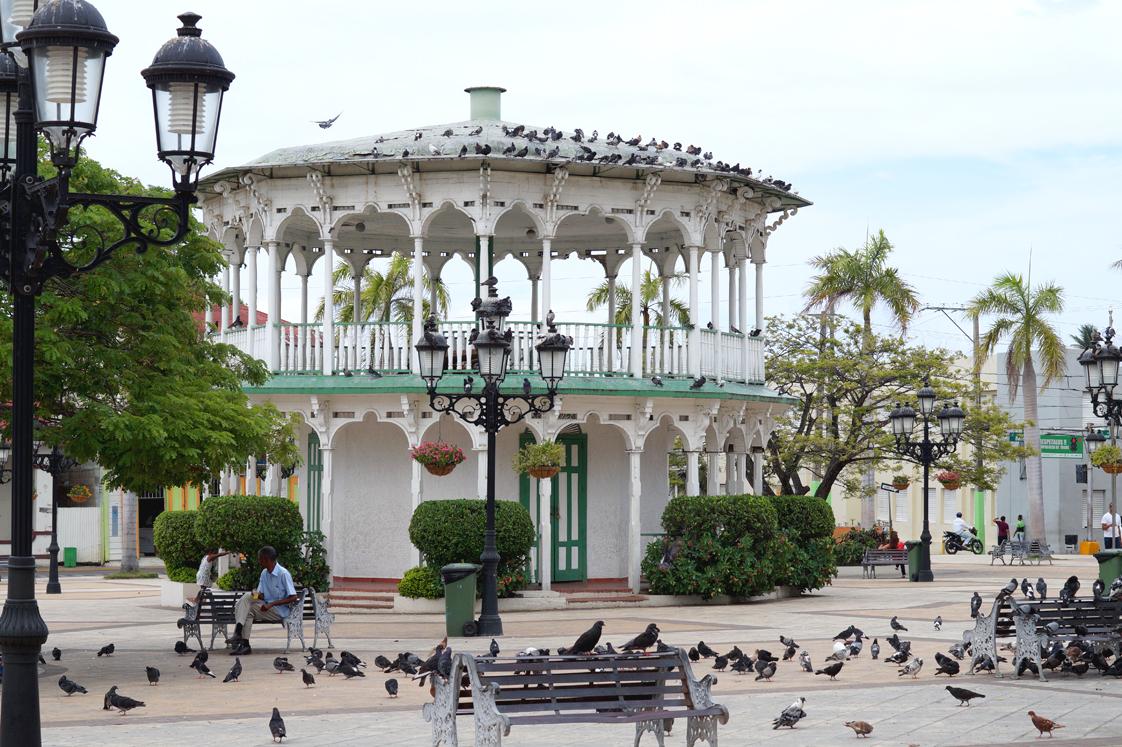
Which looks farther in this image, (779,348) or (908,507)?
(908,507)

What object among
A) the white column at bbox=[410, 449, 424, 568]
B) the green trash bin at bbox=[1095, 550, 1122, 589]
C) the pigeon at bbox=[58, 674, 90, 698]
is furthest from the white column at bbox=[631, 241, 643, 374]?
the pigeon at bbox=[58, 674, 90, 698]

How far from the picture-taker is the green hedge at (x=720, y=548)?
75.0 ft

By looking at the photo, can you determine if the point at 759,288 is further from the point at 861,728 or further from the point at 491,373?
the point at 861,728

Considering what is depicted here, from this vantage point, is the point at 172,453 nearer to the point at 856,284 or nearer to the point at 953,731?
the point at 953,731

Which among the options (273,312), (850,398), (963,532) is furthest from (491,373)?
(963,532)

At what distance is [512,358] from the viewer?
77.3ft

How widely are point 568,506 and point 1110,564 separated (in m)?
9.47

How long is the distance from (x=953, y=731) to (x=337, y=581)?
618 inches

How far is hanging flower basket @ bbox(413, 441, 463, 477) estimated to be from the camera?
21.3 m

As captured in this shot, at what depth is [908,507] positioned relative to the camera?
56.8 m

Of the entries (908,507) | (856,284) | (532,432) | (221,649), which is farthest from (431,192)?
(908,507)

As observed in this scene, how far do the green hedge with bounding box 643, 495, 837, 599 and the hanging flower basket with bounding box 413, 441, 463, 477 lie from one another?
4135 mm

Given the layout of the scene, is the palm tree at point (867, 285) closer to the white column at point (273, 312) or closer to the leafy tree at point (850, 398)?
the leafy tree at point (850, 398)

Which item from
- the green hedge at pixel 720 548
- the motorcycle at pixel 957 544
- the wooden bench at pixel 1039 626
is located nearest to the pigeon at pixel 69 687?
the wooden bench at pixel 1039 626
